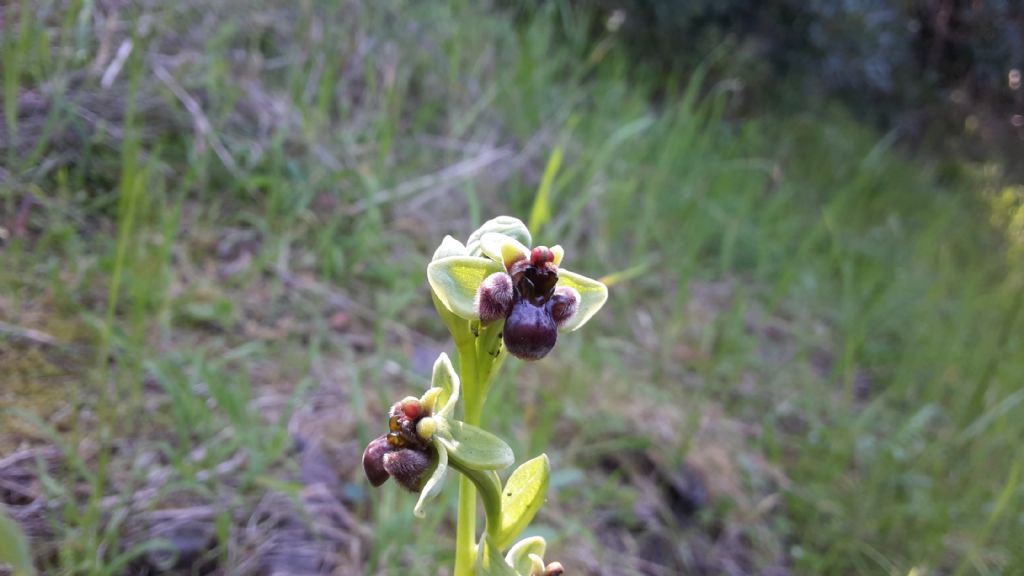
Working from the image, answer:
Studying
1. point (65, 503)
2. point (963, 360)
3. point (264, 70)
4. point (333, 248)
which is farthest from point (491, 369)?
point (963, 360)

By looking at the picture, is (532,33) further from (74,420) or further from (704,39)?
(74,420)

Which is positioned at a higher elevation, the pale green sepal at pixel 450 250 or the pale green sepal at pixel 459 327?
the pale green sepal at pixel 450 250

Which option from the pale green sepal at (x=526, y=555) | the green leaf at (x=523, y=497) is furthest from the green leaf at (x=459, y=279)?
the pale green sepal at (x=526, y=555)

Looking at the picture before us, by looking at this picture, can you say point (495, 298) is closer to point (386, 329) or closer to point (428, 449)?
point (428, 449)

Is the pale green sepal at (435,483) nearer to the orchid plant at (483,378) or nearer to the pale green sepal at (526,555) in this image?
the orchid plant at (483,378)

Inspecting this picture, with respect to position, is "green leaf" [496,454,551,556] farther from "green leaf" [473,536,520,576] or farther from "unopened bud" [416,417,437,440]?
"unopened bud" [416,417,437,440]

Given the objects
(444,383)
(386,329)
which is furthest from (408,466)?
(386,329)
